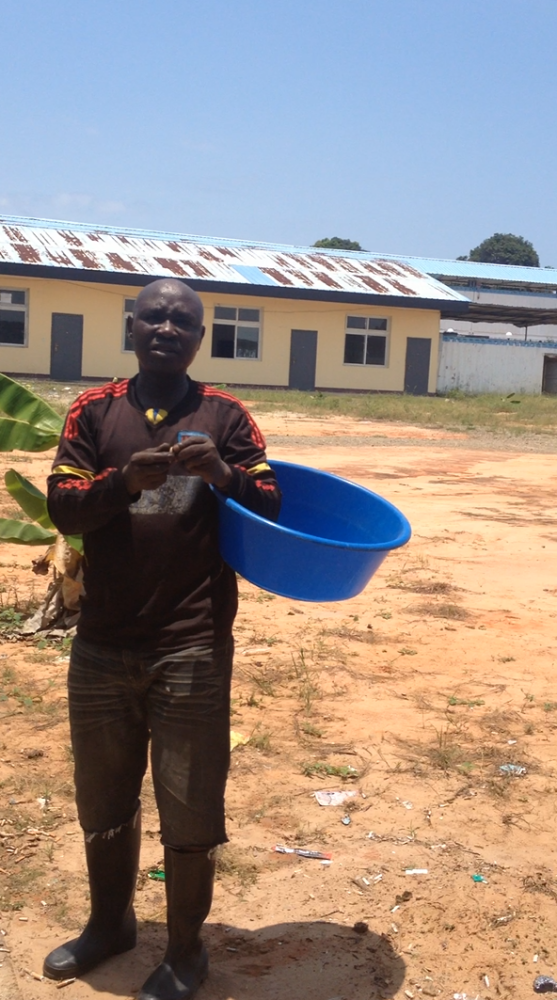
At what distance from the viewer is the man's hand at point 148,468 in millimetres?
2441

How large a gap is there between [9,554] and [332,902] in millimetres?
5769

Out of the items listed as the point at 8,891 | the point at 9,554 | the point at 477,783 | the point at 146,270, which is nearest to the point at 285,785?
the point at 477,783

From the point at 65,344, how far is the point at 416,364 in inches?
429

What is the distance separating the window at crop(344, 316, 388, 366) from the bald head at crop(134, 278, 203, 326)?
100 feet

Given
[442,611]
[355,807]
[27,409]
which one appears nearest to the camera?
[355,807]

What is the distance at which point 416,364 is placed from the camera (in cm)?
3362

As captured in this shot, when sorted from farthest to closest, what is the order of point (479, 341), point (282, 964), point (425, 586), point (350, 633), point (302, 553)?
1. point (479, 341)
2. point (425, 586)
3. point (350, 633)
4. point (282, 964)
5. point (302, 553)

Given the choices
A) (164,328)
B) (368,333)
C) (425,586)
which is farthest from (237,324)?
(164,328)

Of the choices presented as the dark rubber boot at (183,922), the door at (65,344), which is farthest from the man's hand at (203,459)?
the door at (65,344)

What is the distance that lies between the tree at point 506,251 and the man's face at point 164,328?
8910 cm

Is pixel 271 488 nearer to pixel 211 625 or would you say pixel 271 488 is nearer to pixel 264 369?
pixel 211 625

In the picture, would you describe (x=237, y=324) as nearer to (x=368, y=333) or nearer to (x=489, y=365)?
(x=368, y=333)

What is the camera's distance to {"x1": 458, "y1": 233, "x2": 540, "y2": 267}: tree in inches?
3494

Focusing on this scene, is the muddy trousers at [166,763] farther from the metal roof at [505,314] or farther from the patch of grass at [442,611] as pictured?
the metal roof at [505,314]
